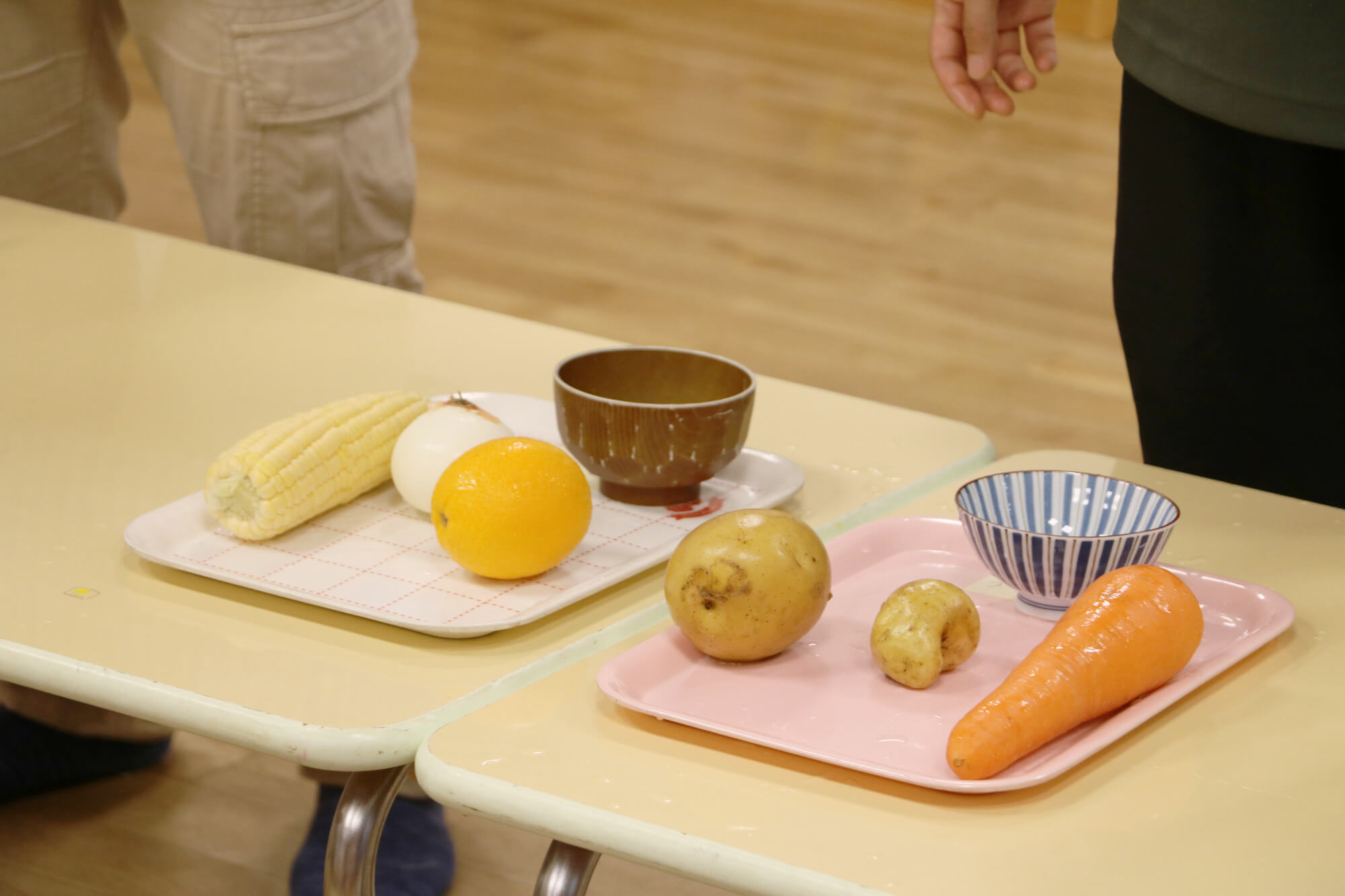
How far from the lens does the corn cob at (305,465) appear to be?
83cm

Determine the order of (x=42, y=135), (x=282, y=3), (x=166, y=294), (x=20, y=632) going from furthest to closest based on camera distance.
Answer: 1. (x=42, y=135)
2. (x=282, y=3)
3. (x=166, y=294)
4. (x=20, y=632)

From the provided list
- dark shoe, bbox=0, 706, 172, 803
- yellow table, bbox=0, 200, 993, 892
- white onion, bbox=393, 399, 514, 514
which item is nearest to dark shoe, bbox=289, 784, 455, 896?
dark shoe, bbox=0, 706, 172, 803

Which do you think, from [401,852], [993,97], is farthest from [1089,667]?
[401,852]

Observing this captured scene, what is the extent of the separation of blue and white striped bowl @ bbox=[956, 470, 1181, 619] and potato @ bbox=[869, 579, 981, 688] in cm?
5

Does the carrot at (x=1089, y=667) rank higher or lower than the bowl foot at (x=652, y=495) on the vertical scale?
higher

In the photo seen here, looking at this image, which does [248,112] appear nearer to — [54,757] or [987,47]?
[54,757]

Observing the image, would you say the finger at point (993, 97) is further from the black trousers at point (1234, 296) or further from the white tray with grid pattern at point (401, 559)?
the white tray with grid pattern at point (401, 559)

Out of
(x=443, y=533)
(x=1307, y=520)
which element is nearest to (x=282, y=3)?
(x=443, y=533)

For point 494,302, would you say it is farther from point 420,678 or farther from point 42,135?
point 420,678

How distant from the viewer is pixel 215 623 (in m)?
0.77

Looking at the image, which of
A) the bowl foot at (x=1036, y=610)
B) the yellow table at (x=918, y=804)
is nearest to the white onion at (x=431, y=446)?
the yellow table at (x=918, y=804)

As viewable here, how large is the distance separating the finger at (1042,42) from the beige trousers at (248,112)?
25.7 inches

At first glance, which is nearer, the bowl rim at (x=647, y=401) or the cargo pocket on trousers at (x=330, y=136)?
the bowl rim at (x=647, y=401)

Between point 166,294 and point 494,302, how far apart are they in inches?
59.4
